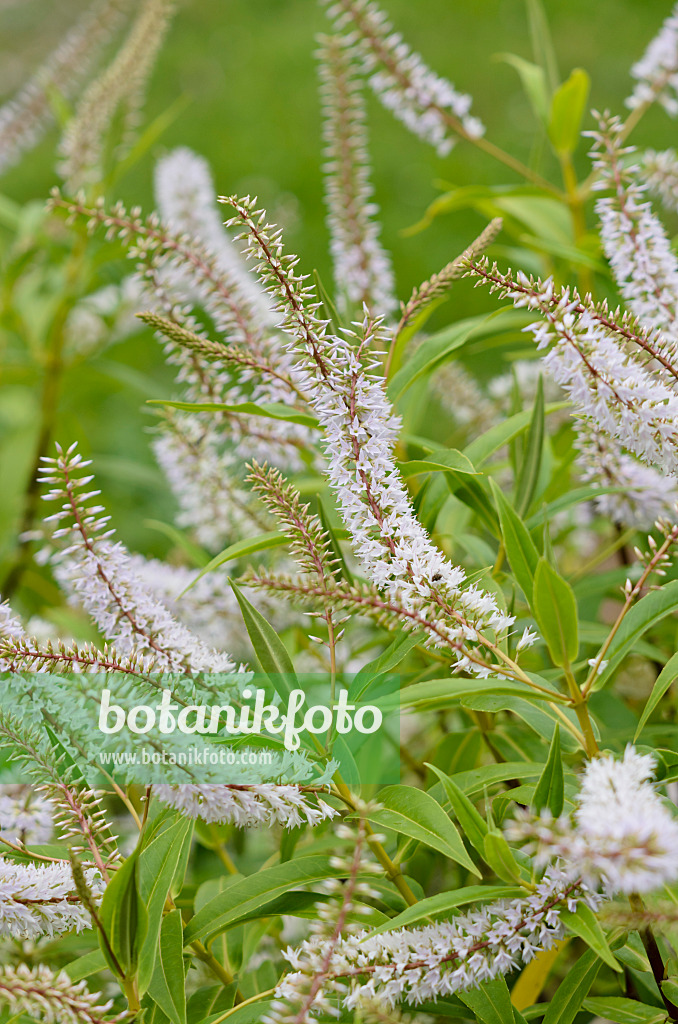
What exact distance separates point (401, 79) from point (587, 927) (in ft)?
Result: 5.09

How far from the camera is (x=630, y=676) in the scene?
1.80 m

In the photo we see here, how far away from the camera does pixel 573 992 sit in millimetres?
991

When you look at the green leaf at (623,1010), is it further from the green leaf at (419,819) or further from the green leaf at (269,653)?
the green leaf at (269,653)

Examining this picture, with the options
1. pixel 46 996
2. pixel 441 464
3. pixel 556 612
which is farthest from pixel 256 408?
pixel 46 996

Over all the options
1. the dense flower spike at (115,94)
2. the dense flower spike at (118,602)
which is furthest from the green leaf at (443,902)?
the dense flower spike at (115,94)

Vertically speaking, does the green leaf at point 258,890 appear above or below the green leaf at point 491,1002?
above

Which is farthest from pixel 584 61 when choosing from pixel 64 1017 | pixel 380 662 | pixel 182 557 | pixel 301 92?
pixel 64 1017

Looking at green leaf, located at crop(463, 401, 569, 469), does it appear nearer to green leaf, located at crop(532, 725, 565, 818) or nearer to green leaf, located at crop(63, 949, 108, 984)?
green leaf, located at crop(532, 725, 565, 818)

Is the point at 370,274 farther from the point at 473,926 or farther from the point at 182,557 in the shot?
the point at 473,926

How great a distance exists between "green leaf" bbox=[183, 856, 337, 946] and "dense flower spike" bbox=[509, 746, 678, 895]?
331 millimetres

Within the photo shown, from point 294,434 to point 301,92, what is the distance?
5.79 metres

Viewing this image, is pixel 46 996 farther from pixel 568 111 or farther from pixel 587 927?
pixel 568 111

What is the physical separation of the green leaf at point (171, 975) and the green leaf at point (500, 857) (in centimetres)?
37

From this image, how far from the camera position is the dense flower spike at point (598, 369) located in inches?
→ 37.9
